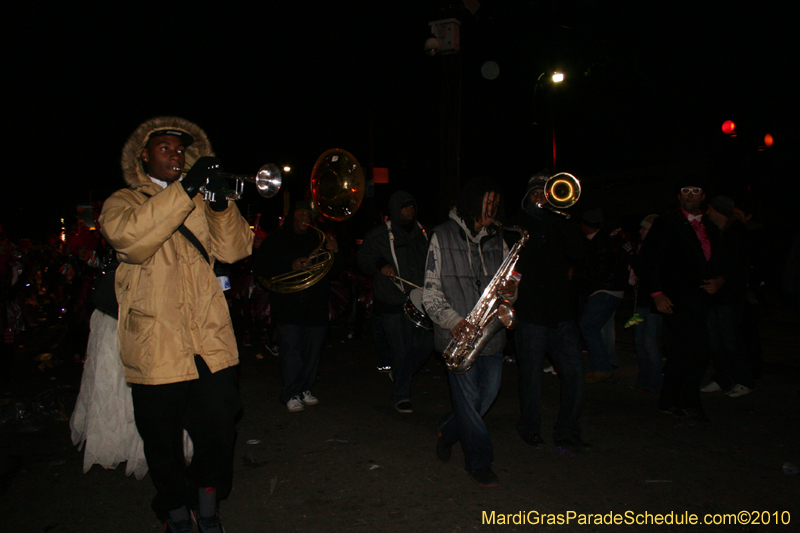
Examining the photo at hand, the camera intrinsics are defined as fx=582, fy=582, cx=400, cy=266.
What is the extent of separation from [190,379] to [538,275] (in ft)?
8.97

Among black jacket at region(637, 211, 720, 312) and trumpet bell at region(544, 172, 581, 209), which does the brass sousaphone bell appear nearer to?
trumpet bell at region(544, 172, 581, 209)

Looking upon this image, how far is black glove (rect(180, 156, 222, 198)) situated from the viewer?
272cm

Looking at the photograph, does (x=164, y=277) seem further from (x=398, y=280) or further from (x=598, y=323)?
(x=598, y=323)

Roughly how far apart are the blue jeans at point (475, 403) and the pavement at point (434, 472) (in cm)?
23

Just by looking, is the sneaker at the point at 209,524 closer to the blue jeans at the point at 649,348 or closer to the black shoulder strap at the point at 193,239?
the black shoulder strap at the point at 193,239

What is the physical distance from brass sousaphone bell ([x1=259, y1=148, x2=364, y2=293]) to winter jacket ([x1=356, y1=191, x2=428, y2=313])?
1.17 ft

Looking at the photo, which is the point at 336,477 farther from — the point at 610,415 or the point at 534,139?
the point at 534,139

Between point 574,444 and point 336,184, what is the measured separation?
3264 millimetres

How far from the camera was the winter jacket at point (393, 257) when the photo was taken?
5.80 meters

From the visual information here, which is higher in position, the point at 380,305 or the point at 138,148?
the point at 138,148

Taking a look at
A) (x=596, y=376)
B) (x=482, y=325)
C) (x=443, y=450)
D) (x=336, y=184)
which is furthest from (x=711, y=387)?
(x=336, y=184)

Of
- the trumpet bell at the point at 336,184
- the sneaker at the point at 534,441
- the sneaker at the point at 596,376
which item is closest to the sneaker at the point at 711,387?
the sneaker at the point at 596,376

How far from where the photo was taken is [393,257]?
5793 mm

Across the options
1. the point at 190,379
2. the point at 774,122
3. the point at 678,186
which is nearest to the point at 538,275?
the point at 678,186
